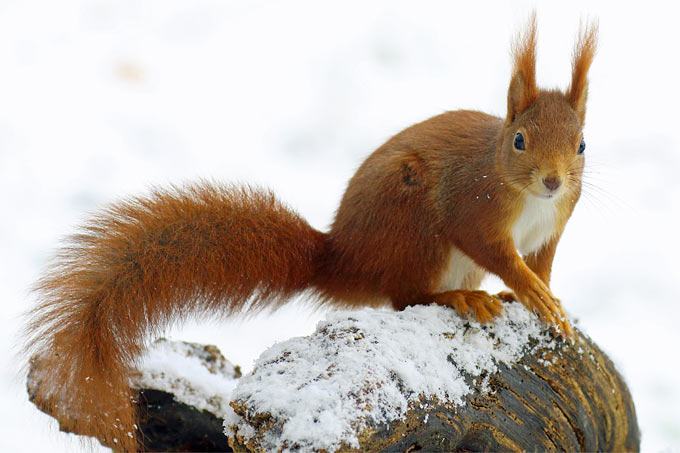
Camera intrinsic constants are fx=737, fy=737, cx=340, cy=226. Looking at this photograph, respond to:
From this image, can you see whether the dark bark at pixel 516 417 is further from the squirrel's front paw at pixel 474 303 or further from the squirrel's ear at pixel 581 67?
the squirrel's ear at pixel 581 67

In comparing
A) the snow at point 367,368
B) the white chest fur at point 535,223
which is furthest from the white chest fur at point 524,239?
the snow at point 367,368

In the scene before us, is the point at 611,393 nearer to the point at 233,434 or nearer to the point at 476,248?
the point at 476,248

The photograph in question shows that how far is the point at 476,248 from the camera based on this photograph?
1.14 meters

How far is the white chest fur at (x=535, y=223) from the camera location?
1126mm

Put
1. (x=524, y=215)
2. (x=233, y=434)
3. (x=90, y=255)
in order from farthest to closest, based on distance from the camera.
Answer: (x=524, y=215) → (x=90, y=255) → (x=233, y=434)

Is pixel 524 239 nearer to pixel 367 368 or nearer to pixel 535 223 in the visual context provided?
pixel 535 223

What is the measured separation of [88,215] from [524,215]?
0.66 meters

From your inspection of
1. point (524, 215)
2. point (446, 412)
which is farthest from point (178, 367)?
point (524, 215)

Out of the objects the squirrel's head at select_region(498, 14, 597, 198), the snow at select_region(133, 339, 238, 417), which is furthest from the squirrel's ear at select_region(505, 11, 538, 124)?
the snow at select_region(133, 339, 238, 417)

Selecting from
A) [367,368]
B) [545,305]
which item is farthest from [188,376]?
[545,305]

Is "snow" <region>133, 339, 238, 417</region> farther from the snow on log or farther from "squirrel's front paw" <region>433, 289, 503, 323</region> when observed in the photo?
"squirrel's front paw" <region>433, 289, 503, 323</region>

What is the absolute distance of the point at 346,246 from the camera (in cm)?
120

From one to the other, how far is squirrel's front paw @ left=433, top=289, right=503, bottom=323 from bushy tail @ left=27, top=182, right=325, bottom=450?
230mm

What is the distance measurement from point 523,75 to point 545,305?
0.35m
